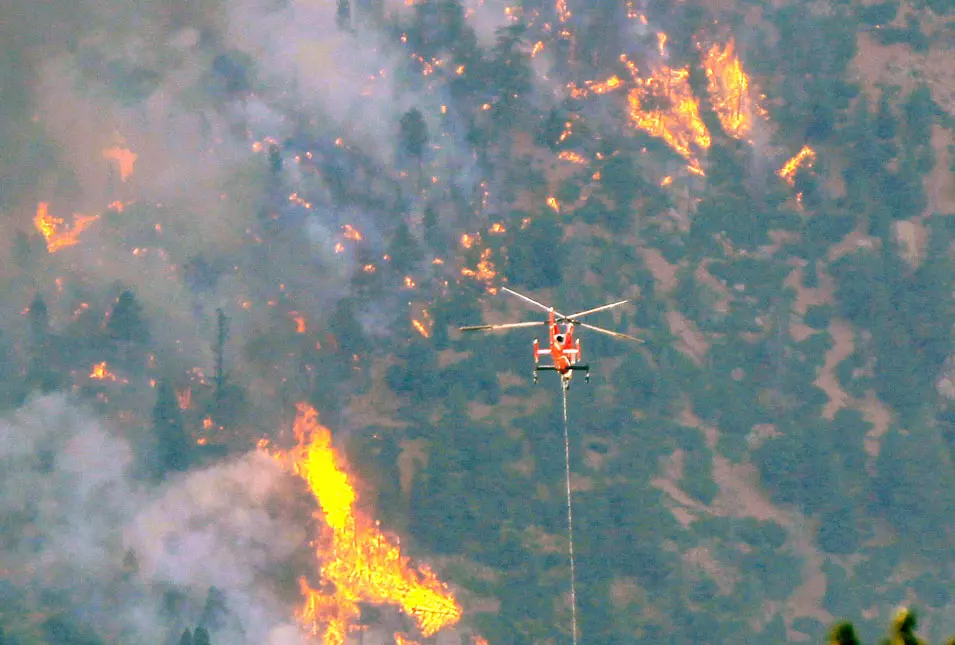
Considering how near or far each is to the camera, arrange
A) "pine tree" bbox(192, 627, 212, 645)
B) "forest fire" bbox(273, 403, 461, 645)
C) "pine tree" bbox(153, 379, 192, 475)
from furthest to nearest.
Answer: "pine tree" bbox(153, 379, 192, 475) → "forest fire" bbox(273, 403, 461, 645) → "pine tree" bbox(192, 627, 212, 645)

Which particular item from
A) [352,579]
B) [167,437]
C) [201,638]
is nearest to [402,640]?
[352,579]

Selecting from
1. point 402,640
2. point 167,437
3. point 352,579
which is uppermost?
point 167,437

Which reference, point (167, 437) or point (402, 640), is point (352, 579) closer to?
point (402, 640)

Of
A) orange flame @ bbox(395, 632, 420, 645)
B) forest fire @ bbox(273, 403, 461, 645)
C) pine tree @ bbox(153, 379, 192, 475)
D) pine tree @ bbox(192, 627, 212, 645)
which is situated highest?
pine tree @ bbox(153, 379, 192, 475)

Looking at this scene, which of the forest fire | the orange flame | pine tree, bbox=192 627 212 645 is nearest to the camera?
pine tree, bbox=192 627 212 645

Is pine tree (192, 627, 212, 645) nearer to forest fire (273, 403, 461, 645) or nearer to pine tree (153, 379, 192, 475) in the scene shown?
forest fire (273, 403, 461, 645)

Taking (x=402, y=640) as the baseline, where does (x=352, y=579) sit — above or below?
above

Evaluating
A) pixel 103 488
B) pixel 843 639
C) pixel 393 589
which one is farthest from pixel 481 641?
pixel 843 639

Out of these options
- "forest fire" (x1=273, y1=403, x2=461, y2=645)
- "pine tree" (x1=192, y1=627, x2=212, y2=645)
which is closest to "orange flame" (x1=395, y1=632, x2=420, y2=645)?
"forest fire" (x1=273, y1=403, x2=461, y2=645)

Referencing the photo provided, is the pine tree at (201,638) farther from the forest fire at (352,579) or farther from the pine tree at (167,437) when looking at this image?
the pine tree at (167,437)
